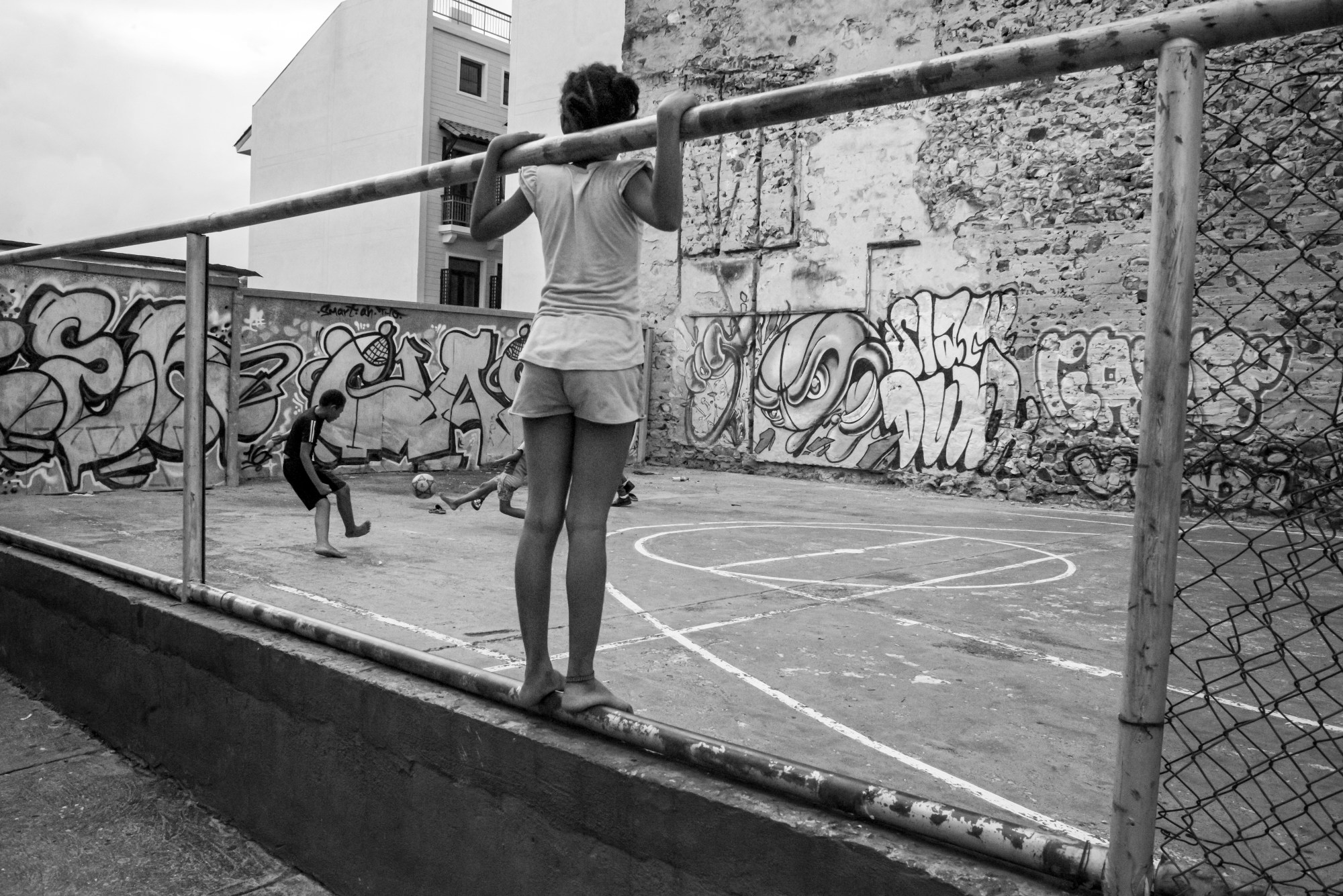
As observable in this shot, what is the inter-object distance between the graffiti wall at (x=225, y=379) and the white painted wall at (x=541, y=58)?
11.0m

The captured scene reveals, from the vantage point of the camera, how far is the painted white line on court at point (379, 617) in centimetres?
491

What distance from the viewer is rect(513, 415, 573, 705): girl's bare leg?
282cm

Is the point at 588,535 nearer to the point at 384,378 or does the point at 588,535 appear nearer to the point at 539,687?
the point at 539,687

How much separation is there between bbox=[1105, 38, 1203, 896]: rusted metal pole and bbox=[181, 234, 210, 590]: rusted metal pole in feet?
12.5

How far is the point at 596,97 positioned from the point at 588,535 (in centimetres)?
118

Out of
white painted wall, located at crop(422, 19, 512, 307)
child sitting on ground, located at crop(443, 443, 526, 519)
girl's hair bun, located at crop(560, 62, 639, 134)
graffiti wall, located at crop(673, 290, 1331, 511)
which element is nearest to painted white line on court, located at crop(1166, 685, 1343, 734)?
girl's hair bun, located at crop(560, 62, 639, 134)

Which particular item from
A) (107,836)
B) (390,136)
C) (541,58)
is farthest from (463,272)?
(107,836)

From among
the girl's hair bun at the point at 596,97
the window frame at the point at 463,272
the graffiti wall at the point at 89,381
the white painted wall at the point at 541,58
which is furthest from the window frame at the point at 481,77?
the girl's hair bun at the point at 596,97

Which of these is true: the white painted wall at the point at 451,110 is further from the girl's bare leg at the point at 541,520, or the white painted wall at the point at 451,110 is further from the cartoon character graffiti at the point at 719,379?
the girl's bare leg at the point at 541,520

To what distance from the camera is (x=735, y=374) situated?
17.1 m

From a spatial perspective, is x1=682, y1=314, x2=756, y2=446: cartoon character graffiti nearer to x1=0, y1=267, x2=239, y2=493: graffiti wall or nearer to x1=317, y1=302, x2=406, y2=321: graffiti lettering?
x1=317, y1=302, x2=406, y2=321: graffiti lettering

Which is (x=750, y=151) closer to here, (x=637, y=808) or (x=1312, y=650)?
(x=1312, y=650)

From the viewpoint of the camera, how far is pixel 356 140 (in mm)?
36125

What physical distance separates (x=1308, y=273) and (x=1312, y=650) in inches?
283
